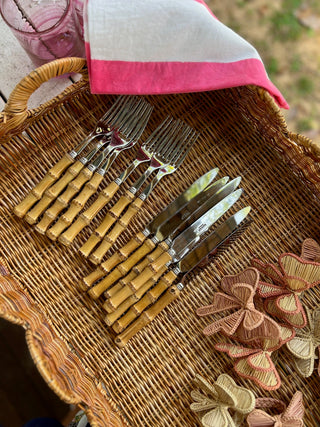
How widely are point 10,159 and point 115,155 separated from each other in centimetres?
17

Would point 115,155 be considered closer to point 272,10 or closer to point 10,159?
point 10,159

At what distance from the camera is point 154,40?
24.2 inches

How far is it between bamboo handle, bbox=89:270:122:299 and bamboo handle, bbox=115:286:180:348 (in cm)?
7

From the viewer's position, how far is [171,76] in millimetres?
626

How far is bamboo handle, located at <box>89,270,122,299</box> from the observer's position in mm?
624

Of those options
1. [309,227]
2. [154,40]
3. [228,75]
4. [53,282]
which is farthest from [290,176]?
[53,282]

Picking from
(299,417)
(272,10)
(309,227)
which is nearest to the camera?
(299,417)

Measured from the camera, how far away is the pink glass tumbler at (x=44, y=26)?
632 mm

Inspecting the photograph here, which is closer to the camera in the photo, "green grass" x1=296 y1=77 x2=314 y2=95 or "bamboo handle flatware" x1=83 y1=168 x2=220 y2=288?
"bamboo handle flatware" x1=83 y1=168 x2=220 y2=288

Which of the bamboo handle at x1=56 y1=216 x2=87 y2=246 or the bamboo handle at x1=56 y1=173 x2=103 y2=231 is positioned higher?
the bamboo handle at x1=56 y1=173 x2=103 y2=231

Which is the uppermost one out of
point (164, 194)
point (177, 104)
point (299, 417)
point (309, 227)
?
point (177, 104)

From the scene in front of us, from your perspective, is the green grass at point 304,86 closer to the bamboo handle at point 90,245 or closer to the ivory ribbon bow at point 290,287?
the ivory ribbon bow at point 290,287

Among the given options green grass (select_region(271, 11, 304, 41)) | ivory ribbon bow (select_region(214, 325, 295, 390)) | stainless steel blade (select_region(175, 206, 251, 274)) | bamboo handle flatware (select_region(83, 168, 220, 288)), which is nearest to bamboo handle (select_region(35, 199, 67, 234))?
bamboo handle flatware (select_region(83, 168, 220, 288))

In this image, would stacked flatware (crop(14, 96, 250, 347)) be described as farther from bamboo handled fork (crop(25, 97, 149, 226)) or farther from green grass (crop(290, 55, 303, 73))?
green grass (crop(290, 55, 303, 73))
